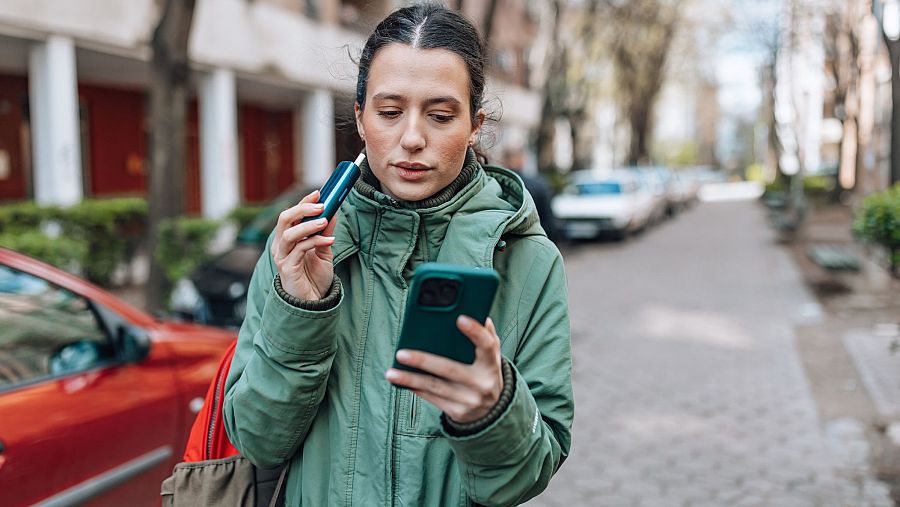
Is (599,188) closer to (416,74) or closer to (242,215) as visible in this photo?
(242,215)

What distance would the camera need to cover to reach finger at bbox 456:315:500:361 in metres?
1.26

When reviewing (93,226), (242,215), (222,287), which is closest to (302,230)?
(222,287)

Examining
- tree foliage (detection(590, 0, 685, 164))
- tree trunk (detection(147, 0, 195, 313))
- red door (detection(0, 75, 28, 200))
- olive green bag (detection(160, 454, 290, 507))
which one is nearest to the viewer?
olive green bag (detection(160, 454, 290, 507))

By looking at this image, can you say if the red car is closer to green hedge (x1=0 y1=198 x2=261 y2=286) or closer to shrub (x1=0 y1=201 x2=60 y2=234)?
green hedge (x1=0 y1=198 x2=261 y2=286)

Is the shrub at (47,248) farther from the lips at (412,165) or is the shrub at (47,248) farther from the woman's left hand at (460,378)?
the woman's left hand at (460,378)

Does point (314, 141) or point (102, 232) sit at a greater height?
point (314, 141)

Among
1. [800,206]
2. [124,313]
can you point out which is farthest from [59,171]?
[800,206]

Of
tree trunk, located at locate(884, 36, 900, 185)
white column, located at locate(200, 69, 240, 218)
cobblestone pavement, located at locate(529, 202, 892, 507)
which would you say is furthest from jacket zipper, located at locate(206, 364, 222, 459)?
white column, located at locate(200, 69, 240, 218)

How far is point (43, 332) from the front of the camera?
11.2 feet

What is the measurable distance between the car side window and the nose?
2146 mm

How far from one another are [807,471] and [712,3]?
2846cm

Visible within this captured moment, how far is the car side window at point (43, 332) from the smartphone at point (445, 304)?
2.34 m

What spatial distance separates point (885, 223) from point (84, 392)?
5.67 metres

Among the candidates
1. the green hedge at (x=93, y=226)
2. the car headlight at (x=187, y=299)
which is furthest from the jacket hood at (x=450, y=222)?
the green hedge at (x=93, y=226)
